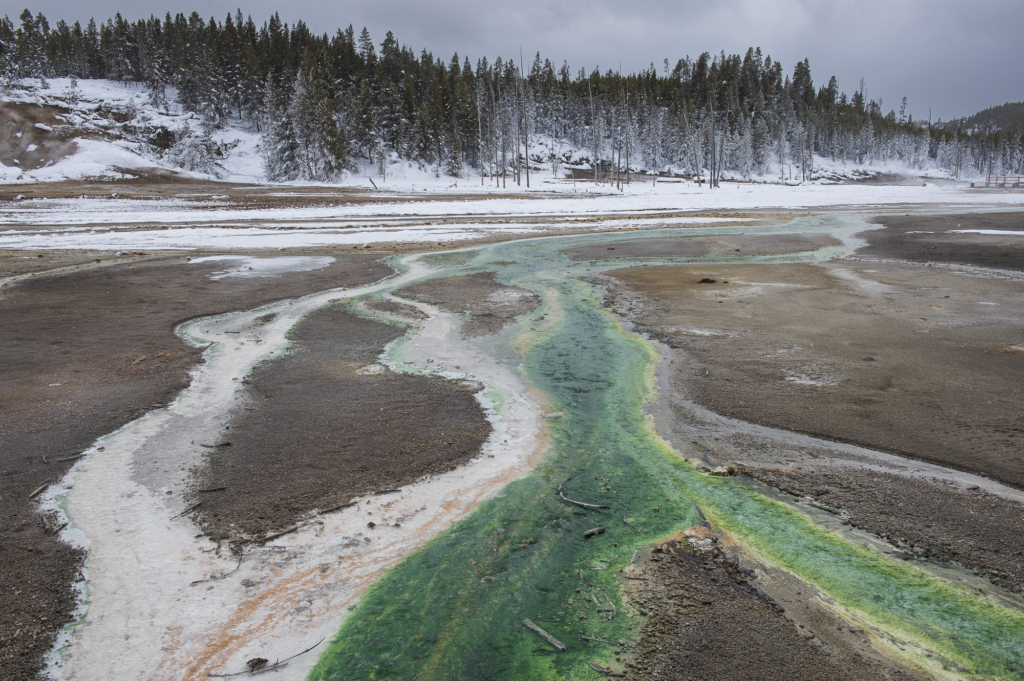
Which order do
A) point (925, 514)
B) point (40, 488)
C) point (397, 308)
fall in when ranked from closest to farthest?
point (925, 514)
point (40, 488)
point (397, 308)

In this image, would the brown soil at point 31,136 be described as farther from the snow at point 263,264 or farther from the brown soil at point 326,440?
the brown soil at point 326,440

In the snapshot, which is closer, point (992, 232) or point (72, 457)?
point (72, 457)

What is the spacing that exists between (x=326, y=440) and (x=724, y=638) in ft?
11.9

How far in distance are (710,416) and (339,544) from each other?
3.75 meters

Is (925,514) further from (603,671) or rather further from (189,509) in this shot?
Result: (189,509)

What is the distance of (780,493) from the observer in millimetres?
4504

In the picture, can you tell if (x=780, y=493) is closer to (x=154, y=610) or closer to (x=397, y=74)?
(x=154, y=610)

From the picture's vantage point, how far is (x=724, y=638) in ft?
9.61

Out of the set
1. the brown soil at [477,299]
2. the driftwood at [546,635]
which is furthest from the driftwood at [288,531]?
the brown soil at [477,299]

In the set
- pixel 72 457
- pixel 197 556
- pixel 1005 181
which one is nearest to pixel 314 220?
pixel 72 457

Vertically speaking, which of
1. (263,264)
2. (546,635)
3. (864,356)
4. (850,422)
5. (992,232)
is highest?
(992,232)

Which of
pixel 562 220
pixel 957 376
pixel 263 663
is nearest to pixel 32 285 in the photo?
pixel 263 663

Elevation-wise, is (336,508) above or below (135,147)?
below

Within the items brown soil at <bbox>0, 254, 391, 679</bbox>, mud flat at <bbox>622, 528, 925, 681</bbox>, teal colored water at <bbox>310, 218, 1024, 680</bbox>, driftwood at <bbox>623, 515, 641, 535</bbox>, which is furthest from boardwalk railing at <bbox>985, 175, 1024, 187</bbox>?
mud flat at <bbox>622, 528, 925, 681</bbox>
